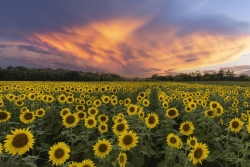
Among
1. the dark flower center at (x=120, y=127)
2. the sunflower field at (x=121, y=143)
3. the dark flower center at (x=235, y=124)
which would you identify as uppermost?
the dark flower center at (x=120, y=127)

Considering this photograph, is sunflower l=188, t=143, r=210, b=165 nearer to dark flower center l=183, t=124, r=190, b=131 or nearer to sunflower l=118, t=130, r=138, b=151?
sunflower l=118, t=130, r=138, b=151

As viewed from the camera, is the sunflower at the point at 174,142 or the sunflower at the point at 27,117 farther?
the sunflower at the point at 27,117

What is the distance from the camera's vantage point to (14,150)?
3.85m

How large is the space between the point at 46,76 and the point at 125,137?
66.3 meters

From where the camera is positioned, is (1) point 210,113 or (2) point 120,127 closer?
(2) point 120,127

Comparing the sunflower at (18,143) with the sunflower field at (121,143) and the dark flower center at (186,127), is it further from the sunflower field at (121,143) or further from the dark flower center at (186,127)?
the dark flower center at (186,127)

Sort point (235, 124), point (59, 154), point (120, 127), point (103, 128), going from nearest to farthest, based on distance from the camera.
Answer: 1. point (59, 154)
2. point (120, 127)
3. point (103, 128)
4. point (235, 124)

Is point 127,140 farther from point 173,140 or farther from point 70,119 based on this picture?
point 70,119

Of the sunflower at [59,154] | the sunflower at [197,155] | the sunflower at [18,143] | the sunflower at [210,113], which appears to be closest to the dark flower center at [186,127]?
the sunflower at [197,155]

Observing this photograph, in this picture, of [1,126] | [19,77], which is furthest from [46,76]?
[1,126]

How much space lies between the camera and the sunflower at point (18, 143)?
12.6ft

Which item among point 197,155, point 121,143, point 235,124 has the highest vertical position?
point 235,124

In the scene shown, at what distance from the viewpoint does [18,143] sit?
390 cm

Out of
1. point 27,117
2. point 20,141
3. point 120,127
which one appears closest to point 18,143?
point 20,141
